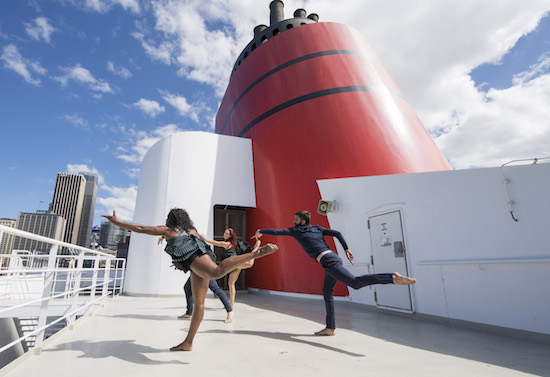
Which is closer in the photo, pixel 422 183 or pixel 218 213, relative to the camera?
pixel 422 183

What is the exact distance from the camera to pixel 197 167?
8.79 m

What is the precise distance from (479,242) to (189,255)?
3.81 meters

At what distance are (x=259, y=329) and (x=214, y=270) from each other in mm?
1785

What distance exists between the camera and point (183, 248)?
2.58m

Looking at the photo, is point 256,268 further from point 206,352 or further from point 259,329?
point 206,352

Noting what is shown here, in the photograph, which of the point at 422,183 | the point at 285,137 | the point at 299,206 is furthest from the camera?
the point at 285,137

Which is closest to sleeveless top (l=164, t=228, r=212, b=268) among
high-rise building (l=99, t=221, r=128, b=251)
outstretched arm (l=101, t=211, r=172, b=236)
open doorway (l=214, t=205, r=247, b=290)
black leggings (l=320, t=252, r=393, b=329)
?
outstretched arm (l=101, t=211, r=172, b=236)

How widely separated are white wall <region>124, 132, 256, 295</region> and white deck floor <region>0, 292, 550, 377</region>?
3.67m

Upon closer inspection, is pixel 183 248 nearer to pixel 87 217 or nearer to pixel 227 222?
pixel 227 222

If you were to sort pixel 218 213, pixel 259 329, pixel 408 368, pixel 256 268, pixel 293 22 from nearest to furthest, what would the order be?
pixel 408 368
pixel 259 329
pixel 256 268
pixel 218 213
pixel 293 22

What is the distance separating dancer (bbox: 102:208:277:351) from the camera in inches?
96.6

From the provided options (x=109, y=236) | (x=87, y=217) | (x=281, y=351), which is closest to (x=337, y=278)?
(x=281, y=351)

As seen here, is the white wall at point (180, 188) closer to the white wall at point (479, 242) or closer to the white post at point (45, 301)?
the white wall at point (479, 242)

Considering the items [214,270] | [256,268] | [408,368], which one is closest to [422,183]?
[408,368]
